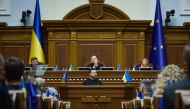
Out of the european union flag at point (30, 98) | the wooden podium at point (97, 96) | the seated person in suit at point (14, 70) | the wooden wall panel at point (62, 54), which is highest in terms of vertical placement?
the wooden wall panel at point (62, 54)

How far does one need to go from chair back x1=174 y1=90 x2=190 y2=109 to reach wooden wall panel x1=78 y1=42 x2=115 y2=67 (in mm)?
10763

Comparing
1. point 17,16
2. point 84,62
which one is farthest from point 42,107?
point 17,16

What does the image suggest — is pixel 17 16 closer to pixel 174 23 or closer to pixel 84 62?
pixel 84 62

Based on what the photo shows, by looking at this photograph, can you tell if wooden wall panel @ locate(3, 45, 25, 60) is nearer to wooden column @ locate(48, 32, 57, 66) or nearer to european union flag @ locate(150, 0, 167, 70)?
wooden column @ locate(48, 32, 57, 66)

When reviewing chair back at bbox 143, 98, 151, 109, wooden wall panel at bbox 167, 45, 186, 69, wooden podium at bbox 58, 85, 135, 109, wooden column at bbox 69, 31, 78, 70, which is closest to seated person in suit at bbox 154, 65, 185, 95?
chair back at bbox 143, 98, 151, 109

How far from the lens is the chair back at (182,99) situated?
4102 millimetres

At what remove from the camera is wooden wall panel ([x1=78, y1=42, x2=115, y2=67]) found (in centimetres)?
1498

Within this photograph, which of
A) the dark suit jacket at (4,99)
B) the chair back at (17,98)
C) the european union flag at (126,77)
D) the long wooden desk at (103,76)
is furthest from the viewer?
the long wooden desk at (103,76)

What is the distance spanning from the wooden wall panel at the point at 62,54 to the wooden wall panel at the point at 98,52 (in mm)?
436

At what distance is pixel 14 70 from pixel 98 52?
10313 mm

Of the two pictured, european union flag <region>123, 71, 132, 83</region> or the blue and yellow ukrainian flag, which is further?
the blue and yellow ukrainian flag

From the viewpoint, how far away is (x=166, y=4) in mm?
16062

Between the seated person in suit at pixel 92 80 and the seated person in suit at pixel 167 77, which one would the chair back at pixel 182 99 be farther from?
the seated person in suit at pixel 92 80

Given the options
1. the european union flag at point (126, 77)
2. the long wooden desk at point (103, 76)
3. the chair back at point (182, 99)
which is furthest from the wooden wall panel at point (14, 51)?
the chair back at point (182, 99)
